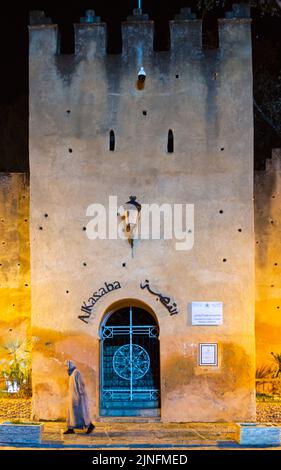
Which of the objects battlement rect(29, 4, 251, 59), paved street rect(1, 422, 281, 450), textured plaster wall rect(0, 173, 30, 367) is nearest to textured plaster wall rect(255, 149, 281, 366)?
paved street rect(1, 422, 281, 450)

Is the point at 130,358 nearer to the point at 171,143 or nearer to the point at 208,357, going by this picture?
the point at 208,357

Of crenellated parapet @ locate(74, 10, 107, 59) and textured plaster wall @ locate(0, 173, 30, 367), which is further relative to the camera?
textured plaster wall @ locate(0, 173, 30, 367)

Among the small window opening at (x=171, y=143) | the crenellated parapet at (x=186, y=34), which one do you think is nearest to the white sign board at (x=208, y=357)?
the small window opening at (x=171, y=143)

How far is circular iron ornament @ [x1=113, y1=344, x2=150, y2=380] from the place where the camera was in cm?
1346

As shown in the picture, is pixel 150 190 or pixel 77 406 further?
pixel 150 190

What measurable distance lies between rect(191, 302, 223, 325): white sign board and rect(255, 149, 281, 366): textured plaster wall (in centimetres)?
261

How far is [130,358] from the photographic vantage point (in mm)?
13492

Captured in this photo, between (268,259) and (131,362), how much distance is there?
4.21 metres

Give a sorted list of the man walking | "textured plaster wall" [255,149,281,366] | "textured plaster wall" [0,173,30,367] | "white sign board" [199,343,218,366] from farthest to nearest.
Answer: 1. "textured plaster wall" [0,173,30,367]
2. "textured plaster wall" [255,149,281,366]
3. "white sign board" [199,343,218,366]
4. the man walking

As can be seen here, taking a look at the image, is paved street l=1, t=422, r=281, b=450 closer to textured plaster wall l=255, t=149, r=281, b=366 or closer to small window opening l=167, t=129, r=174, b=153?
textured plaster wall l=255, t=149, r=281, b=366

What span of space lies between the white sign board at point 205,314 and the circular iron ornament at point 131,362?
1.30 meters

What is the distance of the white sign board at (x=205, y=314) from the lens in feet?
42.9

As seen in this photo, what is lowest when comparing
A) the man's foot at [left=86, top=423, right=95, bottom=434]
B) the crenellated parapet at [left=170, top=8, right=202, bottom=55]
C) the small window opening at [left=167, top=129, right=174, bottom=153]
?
the man's foot at [left=86, top=423, right=95, bottom=434]

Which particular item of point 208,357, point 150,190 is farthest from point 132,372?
point 150,190
